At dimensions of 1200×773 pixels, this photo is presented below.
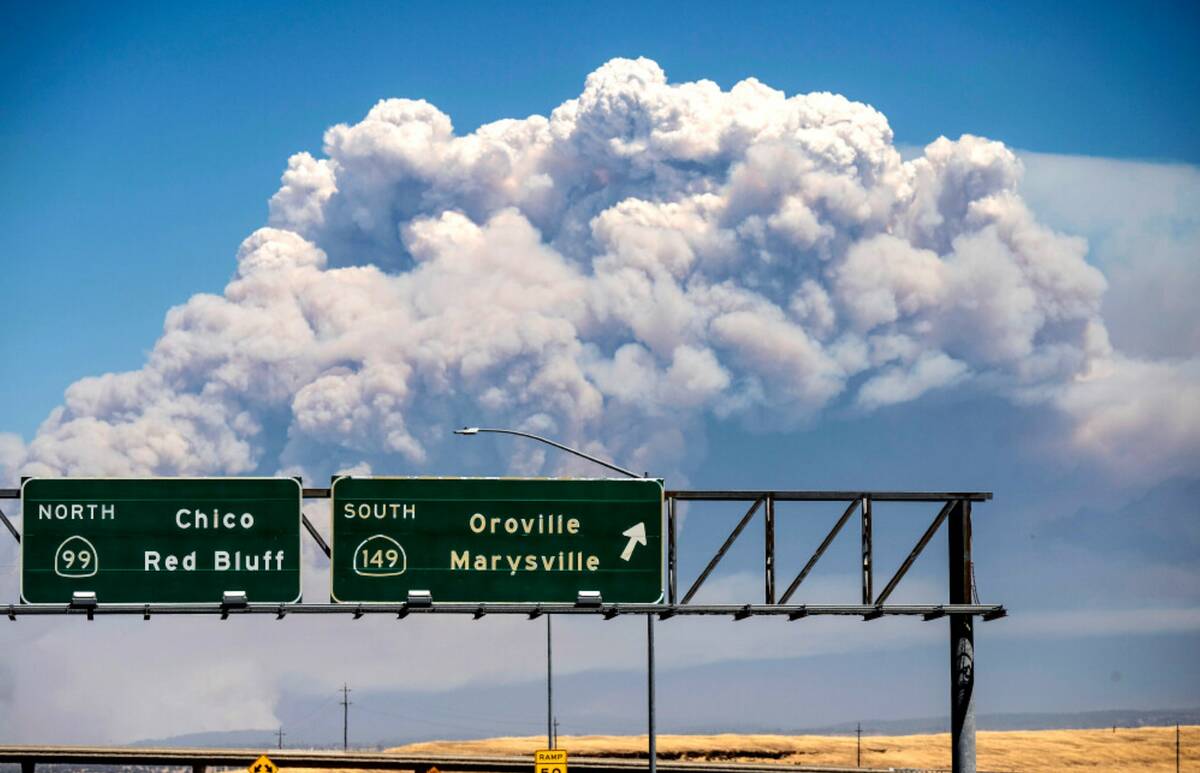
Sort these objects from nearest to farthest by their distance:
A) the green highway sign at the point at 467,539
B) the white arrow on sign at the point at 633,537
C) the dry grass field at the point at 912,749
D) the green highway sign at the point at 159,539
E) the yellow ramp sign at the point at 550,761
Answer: the green highway sign at the point at 159,539 < the green highway sign at the point at 467,539 < the white arrow on sign at the point at 633,537 < the yellow ramp sign at the point at 550,761 < the dry grass field at the point at 912,749

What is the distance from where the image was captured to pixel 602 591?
3991 centimetres

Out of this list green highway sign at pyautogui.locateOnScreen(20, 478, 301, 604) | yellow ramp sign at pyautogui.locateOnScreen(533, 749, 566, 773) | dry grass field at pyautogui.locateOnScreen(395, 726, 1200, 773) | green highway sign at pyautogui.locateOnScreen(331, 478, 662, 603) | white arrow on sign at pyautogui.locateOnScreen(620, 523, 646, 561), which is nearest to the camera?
green highway sign at pyautogui.locateOnScreen(20, 478, 301, 604)

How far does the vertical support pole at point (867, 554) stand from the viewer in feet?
132

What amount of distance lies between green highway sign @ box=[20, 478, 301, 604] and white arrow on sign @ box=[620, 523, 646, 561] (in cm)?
702

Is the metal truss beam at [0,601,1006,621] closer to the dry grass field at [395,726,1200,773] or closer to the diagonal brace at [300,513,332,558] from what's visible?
the diagonal brace at [300,513,332,558]

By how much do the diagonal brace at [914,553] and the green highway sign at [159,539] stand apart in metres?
12.7

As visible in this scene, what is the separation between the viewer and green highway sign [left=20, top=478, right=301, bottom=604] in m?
A: 39.3

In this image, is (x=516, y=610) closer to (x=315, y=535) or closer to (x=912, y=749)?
(x=315, y=535)

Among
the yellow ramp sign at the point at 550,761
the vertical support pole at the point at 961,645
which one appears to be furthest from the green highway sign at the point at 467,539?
the yellow ramp sign at the point at 550,761

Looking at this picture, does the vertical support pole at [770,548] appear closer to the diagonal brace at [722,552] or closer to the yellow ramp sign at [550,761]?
the diagonal brace at [722,552]

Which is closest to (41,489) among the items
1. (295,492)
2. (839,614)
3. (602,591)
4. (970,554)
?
(295,492)

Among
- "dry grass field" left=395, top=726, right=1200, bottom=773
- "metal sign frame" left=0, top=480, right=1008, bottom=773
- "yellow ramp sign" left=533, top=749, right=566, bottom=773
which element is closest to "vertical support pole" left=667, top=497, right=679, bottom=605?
"metal sign frame" left=0, top=480, right=1008, bottom=773

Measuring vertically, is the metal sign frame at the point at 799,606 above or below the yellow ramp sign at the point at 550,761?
above

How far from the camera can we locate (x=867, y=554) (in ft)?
133
